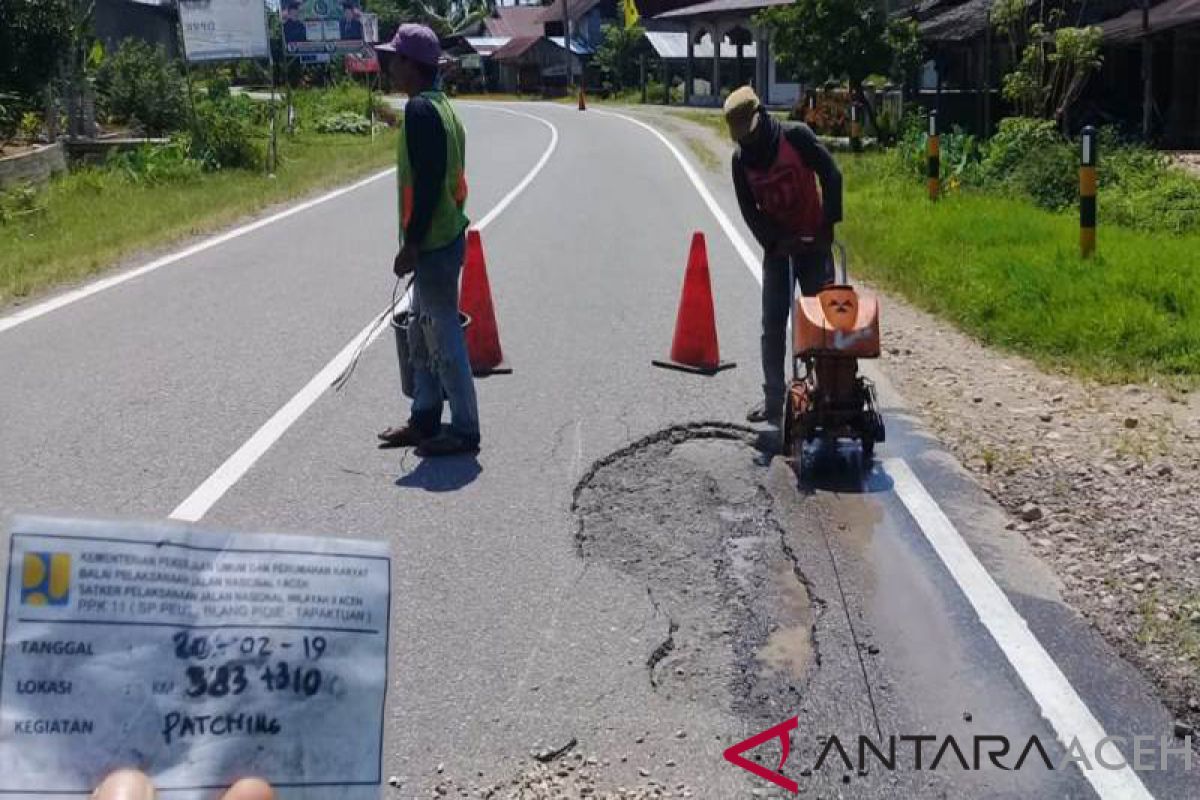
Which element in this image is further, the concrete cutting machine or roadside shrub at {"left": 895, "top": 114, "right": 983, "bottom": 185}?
roadside shrub at {"left": 895, "top": 114, "right": 983, "bottom": 185}

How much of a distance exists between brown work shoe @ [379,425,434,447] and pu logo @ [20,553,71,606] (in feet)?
17.3

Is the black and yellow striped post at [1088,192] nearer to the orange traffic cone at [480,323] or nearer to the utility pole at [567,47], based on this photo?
the orange traffic cone at [480,323]

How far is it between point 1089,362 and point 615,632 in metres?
5.21

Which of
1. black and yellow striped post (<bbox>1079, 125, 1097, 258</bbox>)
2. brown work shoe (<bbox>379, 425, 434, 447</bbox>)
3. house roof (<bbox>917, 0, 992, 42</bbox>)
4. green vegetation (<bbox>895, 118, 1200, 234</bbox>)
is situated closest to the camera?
brown work shoe (<bbox>379, 425, 434, 447</bbox>)

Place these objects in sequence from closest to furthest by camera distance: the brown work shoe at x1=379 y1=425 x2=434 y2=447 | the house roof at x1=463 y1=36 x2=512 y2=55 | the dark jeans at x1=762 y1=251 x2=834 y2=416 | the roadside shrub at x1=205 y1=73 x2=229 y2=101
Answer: the brown work shoe at x1=379 y1=425 x2=434 y2=447 → the dark jeans at x1=762 y1=251 x2=834 y2=416 → the roadside shrub at x1=205 y1=73 x2=229 y2=101 → the house roof at x1=463 y1=36 x2=512 y2=55

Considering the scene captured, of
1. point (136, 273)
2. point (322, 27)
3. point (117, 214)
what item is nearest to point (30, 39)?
point (117, 214)

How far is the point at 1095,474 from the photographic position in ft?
21.9

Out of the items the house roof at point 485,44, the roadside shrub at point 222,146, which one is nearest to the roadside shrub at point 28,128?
the roadside shrub at point 222,146

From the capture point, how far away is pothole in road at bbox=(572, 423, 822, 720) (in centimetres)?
450

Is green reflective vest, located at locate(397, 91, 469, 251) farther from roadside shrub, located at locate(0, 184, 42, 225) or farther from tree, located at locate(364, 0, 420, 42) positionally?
tree, located at locate(364, 0, 420, 42)

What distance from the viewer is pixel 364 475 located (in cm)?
668

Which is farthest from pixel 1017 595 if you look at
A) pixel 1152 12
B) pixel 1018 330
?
pixel 1152 12

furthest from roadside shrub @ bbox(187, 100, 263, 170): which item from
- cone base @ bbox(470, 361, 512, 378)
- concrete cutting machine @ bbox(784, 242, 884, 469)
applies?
concrete cutting machine @ bbox(784, 242, 884, 469)

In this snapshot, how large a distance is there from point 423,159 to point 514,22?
91.5m
